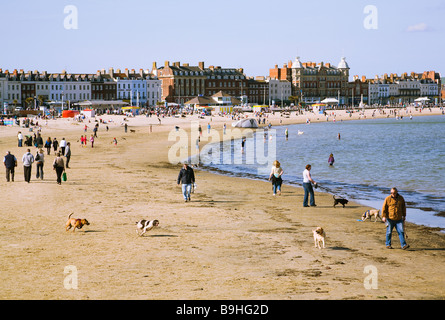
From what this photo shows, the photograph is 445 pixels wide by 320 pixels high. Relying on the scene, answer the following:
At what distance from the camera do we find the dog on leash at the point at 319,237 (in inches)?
493

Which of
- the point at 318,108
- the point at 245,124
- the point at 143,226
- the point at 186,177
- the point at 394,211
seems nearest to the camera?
the point at 394,211

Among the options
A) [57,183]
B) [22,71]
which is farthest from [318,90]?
[57,183]

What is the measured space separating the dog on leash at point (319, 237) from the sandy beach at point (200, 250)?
27 cm

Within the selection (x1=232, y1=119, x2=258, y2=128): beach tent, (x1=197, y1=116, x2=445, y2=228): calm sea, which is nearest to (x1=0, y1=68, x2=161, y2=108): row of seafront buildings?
(x1=232, y1=119, x2=258, y2=128): beach tent

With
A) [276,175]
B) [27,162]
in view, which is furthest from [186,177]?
[27,162]

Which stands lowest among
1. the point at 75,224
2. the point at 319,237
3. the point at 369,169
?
the point at 369,169

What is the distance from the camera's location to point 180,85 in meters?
144

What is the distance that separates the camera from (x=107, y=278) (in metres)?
10.0

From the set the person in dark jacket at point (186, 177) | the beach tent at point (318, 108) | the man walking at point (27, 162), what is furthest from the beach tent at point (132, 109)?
the person in dark jacket at point (186, 177)

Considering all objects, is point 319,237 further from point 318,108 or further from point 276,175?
point 318,108

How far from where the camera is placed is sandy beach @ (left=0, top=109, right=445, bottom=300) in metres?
9.48

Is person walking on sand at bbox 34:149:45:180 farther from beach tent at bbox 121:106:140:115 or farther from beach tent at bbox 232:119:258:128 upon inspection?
beach tent at bbox 121:106:140:115

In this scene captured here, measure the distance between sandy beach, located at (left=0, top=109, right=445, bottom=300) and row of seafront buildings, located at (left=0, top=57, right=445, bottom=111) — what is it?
85471 millimetres

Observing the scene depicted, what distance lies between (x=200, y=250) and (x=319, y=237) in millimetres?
2643
